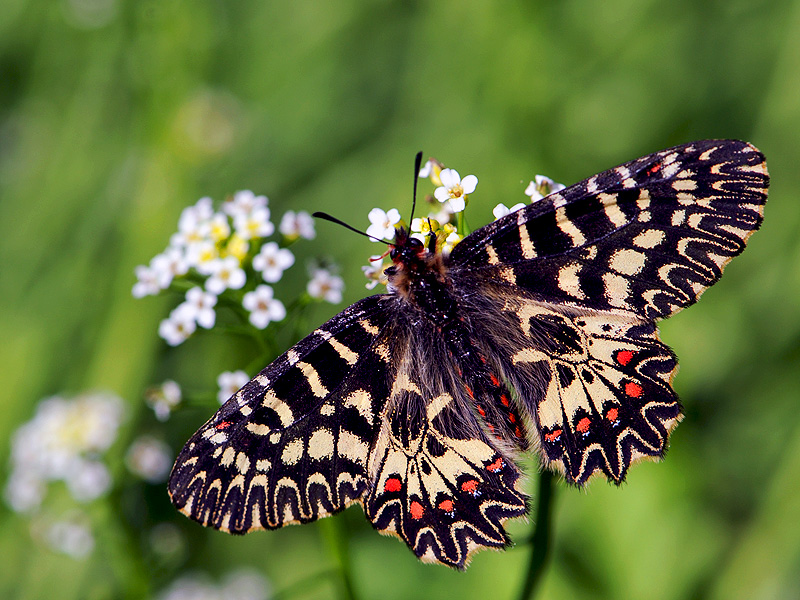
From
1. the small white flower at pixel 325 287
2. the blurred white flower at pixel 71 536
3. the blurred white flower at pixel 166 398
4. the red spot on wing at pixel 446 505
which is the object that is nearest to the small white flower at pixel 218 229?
the small white flower at pixel 325 287

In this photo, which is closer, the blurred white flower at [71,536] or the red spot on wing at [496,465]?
the red spot on wing at [496,465]

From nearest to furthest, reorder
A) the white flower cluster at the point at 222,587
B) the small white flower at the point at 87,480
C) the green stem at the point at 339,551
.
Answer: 1. the green stem at the point at 339,551
2. the small white flower at the point at 87,480
3. the white flower cluster at the point at 222,587

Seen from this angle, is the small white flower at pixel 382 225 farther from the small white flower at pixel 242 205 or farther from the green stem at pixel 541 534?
the green stem at pixel 541 534

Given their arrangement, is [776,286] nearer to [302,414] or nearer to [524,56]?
[524,56]

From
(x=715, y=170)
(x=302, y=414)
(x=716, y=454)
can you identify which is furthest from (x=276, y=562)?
(x=715, y=170)

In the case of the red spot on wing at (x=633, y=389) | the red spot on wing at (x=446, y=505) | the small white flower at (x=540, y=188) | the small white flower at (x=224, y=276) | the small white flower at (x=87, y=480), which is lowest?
the red spot on wing at (x=446, y=505)

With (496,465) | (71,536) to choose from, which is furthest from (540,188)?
(71,536)

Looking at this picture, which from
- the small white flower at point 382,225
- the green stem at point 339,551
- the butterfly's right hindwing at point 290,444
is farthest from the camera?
the green stem at point 339,551
